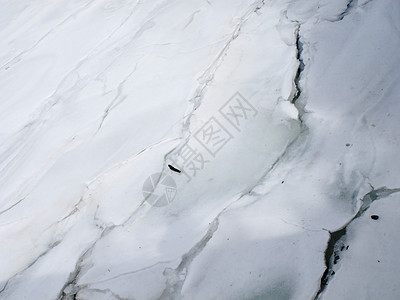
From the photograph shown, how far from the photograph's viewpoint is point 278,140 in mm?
1301

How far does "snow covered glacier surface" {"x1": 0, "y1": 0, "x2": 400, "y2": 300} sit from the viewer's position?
3.22 feet

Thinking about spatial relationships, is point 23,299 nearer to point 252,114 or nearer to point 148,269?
point 148,269

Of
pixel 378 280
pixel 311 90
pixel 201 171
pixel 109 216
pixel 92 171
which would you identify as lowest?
pixel 378 280

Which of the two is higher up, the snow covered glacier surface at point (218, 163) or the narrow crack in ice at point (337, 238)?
the snow covered glacier surface at point (218, 163)

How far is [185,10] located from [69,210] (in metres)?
1.82

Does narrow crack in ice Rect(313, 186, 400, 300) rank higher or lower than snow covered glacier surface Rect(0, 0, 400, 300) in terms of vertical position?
lower

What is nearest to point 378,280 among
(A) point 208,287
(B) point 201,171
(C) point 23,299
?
(A) point 208,287

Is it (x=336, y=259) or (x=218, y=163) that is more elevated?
(x=218, y=163)

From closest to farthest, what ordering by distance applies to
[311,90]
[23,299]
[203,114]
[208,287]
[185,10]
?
[208,287] < [23,299] < [311,90] < [203,114] < [185,10]

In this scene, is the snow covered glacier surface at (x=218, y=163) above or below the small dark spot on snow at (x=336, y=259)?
above

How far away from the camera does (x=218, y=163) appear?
1.32m

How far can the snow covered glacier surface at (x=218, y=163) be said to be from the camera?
3.22ft

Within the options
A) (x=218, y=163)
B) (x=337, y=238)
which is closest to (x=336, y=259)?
(x=337, y=238)

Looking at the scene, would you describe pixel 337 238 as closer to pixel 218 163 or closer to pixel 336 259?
pixel 336 259
